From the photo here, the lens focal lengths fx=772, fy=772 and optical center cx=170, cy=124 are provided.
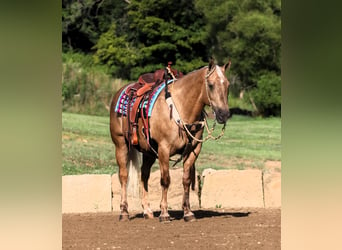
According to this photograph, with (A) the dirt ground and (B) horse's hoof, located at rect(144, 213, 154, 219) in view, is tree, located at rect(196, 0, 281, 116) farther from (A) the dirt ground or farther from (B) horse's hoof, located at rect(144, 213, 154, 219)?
(B) horse's hoof, located at rect(144, 213, 154, 219)

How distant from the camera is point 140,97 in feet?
32.9

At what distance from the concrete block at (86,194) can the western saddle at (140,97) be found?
0.97 meters

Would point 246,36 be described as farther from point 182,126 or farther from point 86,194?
point 182,126

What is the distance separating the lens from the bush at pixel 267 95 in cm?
3403

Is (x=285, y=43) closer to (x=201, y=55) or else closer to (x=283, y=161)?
(x=283, y=161)

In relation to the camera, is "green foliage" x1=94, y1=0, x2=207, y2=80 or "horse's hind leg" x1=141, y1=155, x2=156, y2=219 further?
"green foliage" x1=94, y1=0, x2=207, y2=80

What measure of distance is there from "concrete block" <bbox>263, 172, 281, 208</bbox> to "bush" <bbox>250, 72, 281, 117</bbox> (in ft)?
74.0

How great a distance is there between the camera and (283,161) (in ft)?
3.40

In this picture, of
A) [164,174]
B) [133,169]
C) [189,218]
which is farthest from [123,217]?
[189,218]

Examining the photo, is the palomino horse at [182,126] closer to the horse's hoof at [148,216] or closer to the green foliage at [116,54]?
the horse's hoof at [148,216]

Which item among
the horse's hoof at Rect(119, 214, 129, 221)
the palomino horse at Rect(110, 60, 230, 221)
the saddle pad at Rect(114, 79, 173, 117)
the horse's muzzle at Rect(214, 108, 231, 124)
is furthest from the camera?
the horse's hoof at Rect(119, 214, 129, 221)

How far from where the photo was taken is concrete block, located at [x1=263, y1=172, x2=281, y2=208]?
35.9 ft

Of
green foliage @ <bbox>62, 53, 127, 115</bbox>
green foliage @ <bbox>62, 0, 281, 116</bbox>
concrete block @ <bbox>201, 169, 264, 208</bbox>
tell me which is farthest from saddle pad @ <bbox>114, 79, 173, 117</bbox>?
green foliage @ <bbox>62, 0, 281, 116</bbox>

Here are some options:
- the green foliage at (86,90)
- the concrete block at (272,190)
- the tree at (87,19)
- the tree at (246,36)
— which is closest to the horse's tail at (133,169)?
the concrete block at (272,190)
